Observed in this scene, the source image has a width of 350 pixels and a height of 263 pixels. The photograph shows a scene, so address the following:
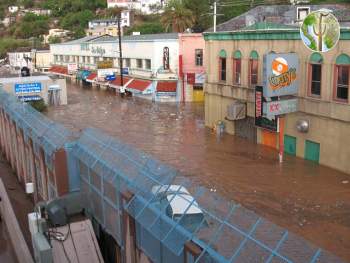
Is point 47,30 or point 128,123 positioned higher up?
point 47,30

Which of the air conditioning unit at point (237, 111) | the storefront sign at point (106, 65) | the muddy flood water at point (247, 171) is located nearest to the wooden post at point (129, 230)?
the muddy flood water at point (247, 171)

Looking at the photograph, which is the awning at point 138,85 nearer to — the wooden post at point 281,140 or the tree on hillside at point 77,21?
the wooden post at point 281,140

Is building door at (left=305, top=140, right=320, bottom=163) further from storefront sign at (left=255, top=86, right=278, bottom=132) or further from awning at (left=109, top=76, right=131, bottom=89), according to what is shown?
awning at (left=109, top=76, right=131, bottom=89)

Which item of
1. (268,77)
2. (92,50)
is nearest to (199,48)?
(92,50)

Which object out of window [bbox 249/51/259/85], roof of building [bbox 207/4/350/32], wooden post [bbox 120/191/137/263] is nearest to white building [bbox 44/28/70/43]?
roof of building [bbox 207/4/350/32]

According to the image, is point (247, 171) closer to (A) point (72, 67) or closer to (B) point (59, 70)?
(A) point (72, 67)

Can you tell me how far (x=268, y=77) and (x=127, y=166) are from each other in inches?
539

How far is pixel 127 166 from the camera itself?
11.5m

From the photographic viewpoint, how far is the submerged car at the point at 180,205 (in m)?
8.70

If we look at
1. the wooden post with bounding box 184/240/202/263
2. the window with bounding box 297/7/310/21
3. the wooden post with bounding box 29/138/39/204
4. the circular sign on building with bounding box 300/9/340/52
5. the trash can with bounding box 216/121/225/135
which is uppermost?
the window with bounding box 297/7/310/21

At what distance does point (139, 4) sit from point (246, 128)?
152 metres

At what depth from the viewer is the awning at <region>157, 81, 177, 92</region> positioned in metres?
49.5

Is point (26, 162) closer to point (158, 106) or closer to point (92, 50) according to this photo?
point (158, 106)

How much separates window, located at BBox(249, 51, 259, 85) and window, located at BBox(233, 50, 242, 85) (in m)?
1.22
